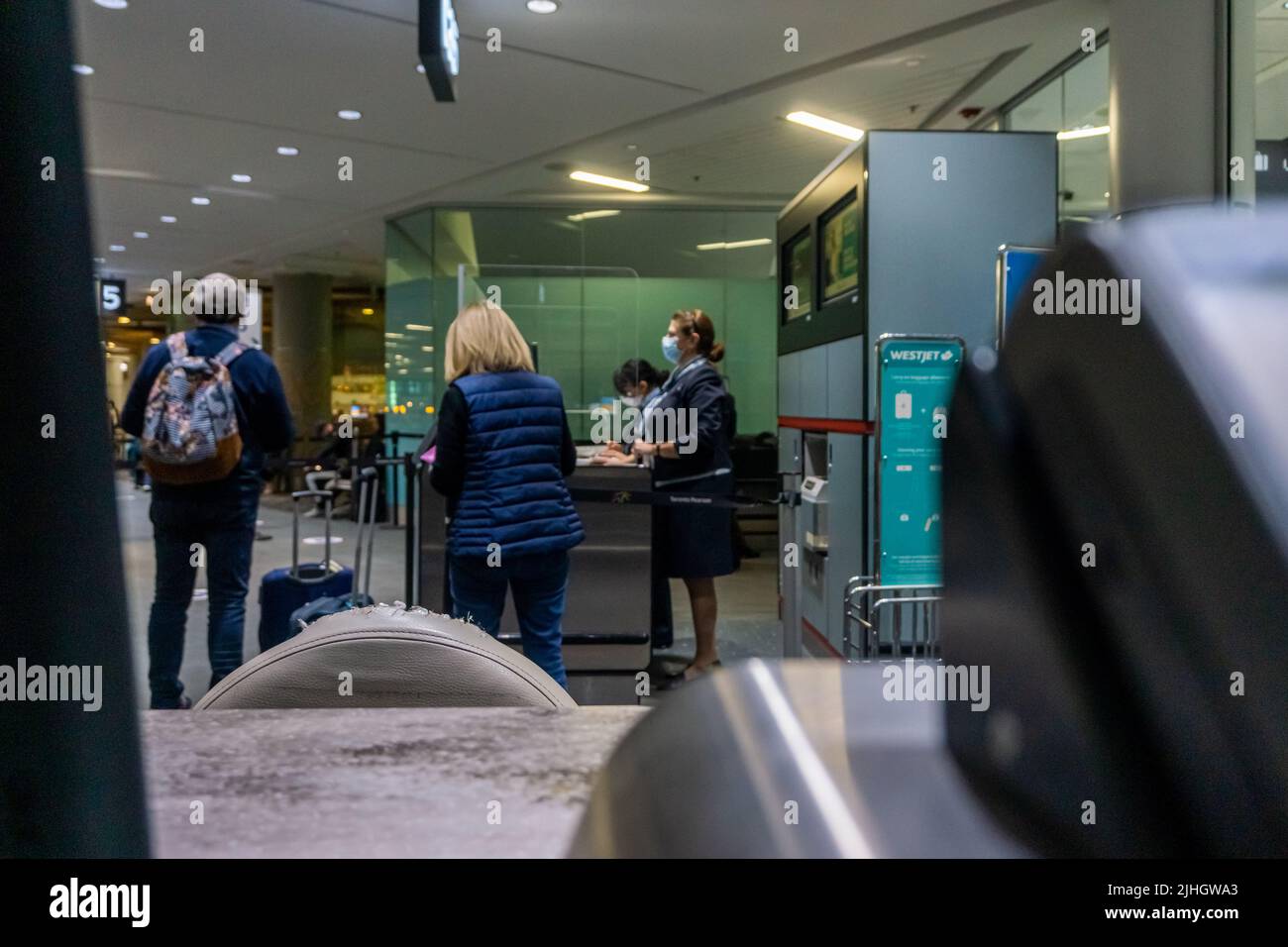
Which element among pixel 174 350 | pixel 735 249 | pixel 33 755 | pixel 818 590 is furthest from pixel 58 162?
pixel 735 249

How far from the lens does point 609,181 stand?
9906 millimetres

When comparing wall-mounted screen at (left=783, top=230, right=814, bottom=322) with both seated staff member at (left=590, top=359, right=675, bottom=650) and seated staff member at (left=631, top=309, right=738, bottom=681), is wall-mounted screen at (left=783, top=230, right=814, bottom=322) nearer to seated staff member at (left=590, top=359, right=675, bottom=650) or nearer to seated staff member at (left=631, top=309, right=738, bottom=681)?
seated staff member at (left=631, top=309, right=738, bottom=681)

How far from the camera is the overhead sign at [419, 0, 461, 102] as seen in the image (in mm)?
4051

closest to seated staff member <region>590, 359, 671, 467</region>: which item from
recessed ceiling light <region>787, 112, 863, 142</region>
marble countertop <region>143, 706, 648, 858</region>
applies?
recessed ceiling light <region>787, 112, 863, 142</region>

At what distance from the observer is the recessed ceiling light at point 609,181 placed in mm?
9680

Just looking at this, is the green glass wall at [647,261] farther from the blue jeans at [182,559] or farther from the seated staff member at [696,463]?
the blue jeans at [182,559]

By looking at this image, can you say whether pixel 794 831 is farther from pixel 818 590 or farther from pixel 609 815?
pixel 818 590

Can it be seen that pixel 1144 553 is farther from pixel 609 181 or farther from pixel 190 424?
pixel 609 181

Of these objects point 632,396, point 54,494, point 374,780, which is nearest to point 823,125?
point 632,396

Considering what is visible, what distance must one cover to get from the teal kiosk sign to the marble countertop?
343cm

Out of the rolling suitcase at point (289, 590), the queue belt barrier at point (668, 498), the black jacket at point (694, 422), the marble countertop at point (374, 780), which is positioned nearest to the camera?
the marble countertop at point (374, 780)

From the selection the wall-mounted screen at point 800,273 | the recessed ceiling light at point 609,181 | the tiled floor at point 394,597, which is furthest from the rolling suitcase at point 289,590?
the recessed ceiling light at point 609,181
